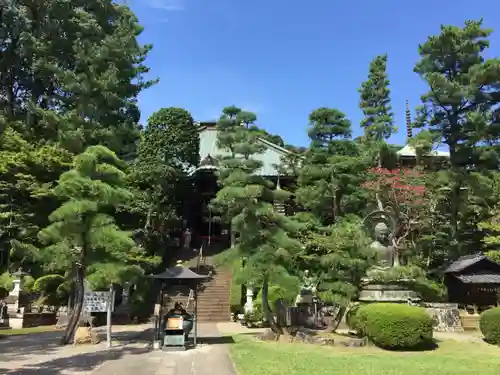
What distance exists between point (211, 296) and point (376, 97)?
19418 mm

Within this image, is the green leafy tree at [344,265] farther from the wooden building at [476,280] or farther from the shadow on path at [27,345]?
the shadow on path at [27,345]

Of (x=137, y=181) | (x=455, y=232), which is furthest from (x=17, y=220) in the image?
(x=455, y=232)

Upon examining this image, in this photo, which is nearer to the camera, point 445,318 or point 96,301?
point 96,301

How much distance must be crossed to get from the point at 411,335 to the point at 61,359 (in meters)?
9.15

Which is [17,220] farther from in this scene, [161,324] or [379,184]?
[379,184]

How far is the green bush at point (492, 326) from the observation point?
42.1ft

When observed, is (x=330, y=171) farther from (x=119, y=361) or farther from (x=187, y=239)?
(x=119, y=361)

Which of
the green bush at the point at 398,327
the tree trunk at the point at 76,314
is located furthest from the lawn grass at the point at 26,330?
the green bush at the point at 398,327

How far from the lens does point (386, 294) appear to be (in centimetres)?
1427

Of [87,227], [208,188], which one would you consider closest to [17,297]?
[87,227]

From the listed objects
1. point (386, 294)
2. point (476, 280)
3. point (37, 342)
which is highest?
point (476, 280)

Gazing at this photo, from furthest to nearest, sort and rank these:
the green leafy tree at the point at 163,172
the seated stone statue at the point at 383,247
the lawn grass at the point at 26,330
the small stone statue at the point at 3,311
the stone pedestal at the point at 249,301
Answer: the green leafy tree at the point at 163,172 → the stone pedestal at the point at 249,301 → the small stone statue at the point at 3,311 → the lawn grass at the point at 26,330 → the seated stone statue at the point at 383,247

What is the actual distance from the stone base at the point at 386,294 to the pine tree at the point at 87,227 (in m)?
7.91

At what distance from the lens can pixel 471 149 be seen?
79.3ft
